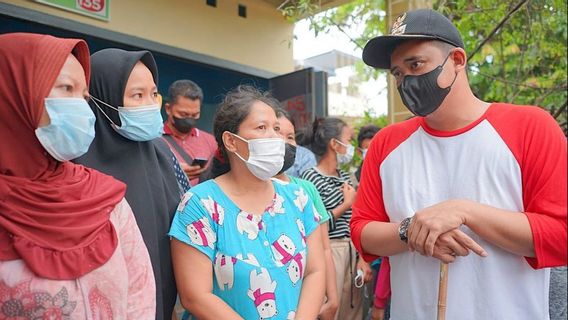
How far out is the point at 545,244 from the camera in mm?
1349

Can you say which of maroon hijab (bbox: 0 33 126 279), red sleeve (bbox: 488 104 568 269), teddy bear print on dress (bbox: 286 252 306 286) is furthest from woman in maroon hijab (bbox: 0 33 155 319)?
red sleeve (bbox: 488 104 568 269)

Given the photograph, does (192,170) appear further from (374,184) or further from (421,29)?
(421,29)

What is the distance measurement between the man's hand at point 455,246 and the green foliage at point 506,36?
2356mm

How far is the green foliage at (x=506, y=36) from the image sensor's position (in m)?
4.30

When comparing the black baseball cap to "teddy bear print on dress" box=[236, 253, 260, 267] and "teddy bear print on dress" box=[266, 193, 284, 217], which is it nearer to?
"teddy bear print on dress" box=[266, 193, 284, 217]

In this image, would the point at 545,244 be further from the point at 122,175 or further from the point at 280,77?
the point at 280,77

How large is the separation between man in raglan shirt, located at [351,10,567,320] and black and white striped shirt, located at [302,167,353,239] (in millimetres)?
1505

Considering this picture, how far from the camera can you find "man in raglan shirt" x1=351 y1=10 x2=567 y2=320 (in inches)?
54.6

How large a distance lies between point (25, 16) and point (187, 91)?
1691 millimetres

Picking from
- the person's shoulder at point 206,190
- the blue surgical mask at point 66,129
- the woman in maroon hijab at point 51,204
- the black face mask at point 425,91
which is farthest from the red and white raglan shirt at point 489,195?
the blue surgical mask at point 66,129

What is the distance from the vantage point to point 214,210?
6.21ft

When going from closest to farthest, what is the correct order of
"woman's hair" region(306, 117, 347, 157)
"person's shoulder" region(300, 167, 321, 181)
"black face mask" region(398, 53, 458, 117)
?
"black face mask" region(398, 53, 458, 117)
"person's shoulder" region(300, 167, 321, 181)
"woman's hair" region(306, 117, 347, 157)

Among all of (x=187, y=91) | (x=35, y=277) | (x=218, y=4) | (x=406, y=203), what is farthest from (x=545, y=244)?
(x=218, y=4)

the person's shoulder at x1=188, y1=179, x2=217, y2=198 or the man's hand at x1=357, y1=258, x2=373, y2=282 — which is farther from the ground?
the person's shoulder at x1=188, y1=179, x2=217, y2=198
